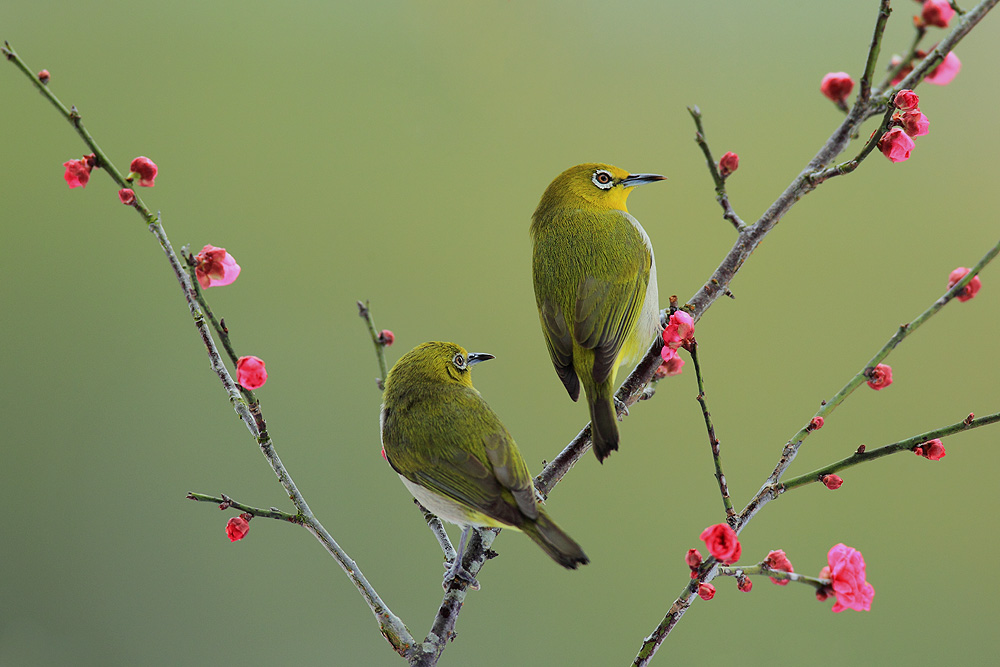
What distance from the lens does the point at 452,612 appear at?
0.82 m

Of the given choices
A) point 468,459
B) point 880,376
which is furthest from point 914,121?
point 468,459

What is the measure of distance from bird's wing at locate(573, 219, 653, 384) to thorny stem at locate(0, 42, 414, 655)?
0.38m

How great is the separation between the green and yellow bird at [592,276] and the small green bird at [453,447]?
0.45 ft

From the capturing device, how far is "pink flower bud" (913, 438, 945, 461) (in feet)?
2.59

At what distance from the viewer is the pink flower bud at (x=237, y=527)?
80 cm

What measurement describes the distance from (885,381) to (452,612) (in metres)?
0.52

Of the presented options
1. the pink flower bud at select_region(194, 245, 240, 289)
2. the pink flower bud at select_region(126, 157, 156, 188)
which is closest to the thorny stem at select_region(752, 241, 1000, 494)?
the pink flower bud at select_region(194, 245, 240, 289)

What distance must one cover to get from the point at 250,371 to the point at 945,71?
0.75 metres

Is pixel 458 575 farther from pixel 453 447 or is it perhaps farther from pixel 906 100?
pixel 906 100

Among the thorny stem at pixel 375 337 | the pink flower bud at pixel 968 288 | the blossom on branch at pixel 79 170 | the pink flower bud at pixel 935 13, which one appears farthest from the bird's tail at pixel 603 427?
the blossom on branch at pixel 79 170

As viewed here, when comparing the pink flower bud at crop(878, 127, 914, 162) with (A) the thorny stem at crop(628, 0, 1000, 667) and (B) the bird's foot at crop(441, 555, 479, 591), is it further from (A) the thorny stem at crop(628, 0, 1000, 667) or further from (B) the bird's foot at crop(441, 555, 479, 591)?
(B) the bird's foot at crop(441, 555, 479, 591)

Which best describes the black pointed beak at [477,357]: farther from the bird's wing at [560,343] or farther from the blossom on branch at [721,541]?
the blossom on branch at [721,541]

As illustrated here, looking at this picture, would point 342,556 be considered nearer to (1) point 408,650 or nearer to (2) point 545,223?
(1) point 408,650

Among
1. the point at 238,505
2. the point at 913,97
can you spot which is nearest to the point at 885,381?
the point at 913,97
